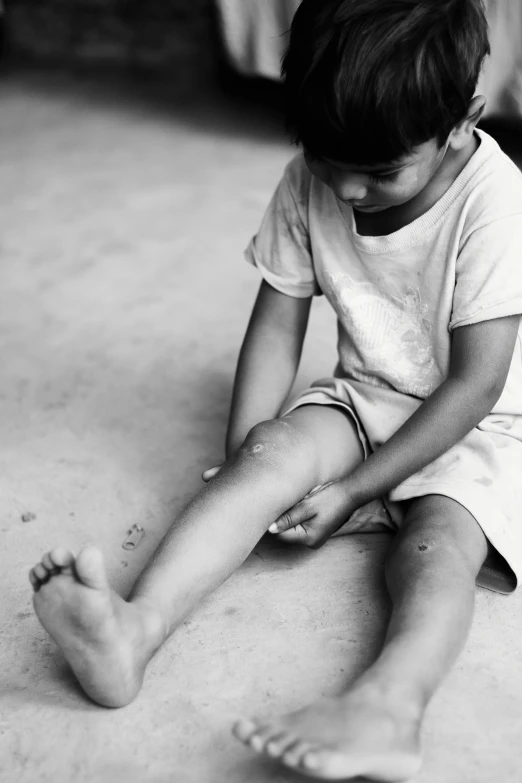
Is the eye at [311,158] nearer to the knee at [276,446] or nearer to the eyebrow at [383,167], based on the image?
the eyebrow at [383,167]

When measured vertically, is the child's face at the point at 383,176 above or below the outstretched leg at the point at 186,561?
above

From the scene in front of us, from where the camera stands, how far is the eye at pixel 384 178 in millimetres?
955

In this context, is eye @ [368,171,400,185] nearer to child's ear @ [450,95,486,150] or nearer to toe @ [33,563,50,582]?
child's ear @ [450,95,486,150]

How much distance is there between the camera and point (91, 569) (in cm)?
83

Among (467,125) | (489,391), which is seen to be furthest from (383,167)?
(489,391)

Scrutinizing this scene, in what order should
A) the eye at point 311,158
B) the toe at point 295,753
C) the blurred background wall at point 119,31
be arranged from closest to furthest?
the toe at point 295,753, the eye at point 311,158, the blurred background wall at point 119,31

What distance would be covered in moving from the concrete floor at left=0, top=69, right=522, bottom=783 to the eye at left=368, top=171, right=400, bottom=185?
444 millimetres

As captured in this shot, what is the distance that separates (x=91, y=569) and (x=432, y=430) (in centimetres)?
41

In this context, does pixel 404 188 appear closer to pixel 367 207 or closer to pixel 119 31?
pixel 367 207

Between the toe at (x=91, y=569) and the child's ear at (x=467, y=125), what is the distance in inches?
21.9

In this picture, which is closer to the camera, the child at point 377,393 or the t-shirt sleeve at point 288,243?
the child at point 377,393

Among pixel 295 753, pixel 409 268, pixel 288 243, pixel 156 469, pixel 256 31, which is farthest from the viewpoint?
pixel 256 31

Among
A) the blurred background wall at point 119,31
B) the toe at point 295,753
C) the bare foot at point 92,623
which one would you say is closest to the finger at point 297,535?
the bare foot at point 92,623

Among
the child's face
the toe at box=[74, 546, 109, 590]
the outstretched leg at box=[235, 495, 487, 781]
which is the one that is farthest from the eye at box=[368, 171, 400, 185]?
the toe at box=[74, 546, 109, 590]
